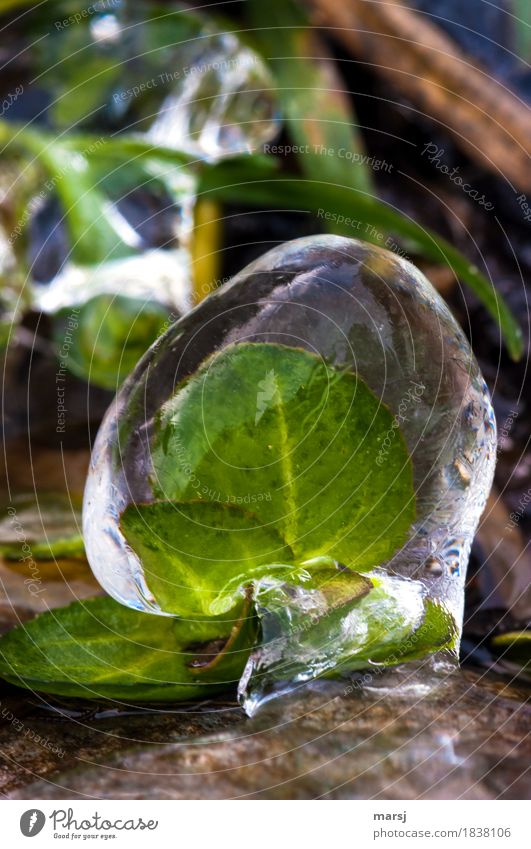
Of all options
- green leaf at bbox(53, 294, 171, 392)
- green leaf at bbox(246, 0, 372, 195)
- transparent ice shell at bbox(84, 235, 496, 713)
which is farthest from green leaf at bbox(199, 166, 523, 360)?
transparent ice shell at bbox(84, 235, 496, 713)

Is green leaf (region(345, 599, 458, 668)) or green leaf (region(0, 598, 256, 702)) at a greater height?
green leaf (region(0, 598, 256, 702))

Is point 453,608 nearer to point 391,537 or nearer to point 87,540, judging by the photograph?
point 391,537

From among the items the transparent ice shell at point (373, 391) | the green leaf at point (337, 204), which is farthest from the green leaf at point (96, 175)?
the transparent ice shell at point (373, 391)

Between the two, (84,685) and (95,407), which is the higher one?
(95,407)

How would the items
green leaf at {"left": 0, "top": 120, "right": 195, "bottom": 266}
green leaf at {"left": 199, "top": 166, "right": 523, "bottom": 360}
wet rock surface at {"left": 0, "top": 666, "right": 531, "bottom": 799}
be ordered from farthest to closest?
green leaf at {"left": 0, "top": 120, "right": 195, "bottom": 266}, green leaf at {"left": 199, "top": 166, "right": 523, "bottom": 360}, wet rock surface at {"left": 0, "top": 666, "right": 531, "bottom": 799}

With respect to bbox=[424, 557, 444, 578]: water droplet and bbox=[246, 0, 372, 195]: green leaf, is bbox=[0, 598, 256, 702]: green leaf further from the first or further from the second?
bbox=[246, 0, 372, 195]: green leaf
